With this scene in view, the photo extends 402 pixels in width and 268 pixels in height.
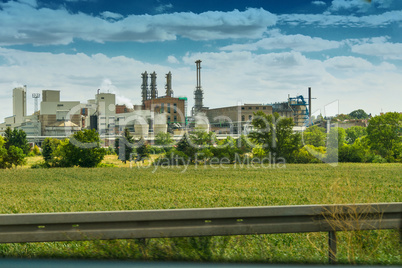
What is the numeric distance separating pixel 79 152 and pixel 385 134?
41.5 meters

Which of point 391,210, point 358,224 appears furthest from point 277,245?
point 391,210

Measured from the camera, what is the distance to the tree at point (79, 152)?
164ft

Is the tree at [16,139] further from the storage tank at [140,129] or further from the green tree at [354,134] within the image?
the green tree at [354,134]

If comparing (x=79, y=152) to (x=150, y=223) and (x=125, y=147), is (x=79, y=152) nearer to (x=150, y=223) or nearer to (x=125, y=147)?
(x=125, y=147)

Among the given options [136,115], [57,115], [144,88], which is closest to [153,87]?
[144,88]

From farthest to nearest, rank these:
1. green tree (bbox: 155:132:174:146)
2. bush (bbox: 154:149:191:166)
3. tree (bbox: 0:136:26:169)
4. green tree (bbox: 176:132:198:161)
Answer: green tree (bbox: 155:132:174:146)
green tree (bbox: 176:132:198:161)
bush (bbox: 154:149:191:166)
tree (bbox: 0:136:26:169)

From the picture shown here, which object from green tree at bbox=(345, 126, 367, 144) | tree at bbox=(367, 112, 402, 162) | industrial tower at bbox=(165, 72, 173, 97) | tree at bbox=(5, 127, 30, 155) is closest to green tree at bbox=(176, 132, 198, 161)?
tree at bbox=(5, 127, 30, 155)

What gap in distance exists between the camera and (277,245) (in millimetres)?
6742

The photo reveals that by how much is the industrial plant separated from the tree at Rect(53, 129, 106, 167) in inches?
1427

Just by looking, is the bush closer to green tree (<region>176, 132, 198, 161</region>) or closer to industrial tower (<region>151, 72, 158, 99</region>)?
green tree (<region>176, 132, 198, 161</region>)

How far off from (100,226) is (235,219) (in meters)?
1.89

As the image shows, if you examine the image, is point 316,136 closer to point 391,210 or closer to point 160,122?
point 160,122

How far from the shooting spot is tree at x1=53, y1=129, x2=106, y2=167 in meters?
50.0

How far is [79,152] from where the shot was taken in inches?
1980
